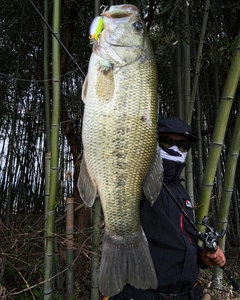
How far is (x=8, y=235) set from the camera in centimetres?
322

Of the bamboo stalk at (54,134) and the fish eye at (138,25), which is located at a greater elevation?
the fish eye at (138,25)

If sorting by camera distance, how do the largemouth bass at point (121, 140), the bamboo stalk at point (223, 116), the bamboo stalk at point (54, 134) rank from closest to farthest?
the largemouth bass at point (121, 140)
the bamboo stalk at point (54, 134)
the bamboo stalk at point (223, 116)

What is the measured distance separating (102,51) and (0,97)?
349 cm

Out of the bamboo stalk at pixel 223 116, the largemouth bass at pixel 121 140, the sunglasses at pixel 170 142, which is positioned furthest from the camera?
the bamboo stalk at pixel 223 116

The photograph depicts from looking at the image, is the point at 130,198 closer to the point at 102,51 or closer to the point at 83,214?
the point at 102,51

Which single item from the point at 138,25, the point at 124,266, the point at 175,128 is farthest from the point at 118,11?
the point at 124,266

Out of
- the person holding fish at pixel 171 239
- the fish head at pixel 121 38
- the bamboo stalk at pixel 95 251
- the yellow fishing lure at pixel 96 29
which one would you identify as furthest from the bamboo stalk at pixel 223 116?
the yellow fishing lure at pixel 96 29

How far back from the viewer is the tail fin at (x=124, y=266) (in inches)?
51.7

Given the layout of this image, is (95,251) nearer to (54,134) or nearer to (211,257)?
(54,134)

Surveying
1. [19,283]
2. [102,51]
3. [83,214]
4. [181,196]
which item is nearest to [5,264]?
[19,283]

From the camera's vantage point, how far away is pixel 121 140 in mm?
1276

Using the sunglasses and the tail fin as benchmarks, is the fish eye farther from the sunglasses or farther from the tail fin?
the tail fin

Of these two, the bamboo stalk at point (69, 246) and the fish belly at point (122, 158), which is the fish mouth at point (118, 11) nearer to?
the fish belly at point (122, 158)

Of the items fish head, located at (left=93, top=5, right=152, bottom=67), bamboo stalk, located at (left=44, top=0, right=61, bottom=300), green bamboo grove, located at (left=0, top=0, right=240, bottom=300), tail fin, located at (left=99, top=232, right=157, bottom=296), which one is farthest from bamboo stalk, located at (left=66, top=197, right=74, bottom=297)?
fish head, located at (left=93, top=5, right=152, bottom=67)
